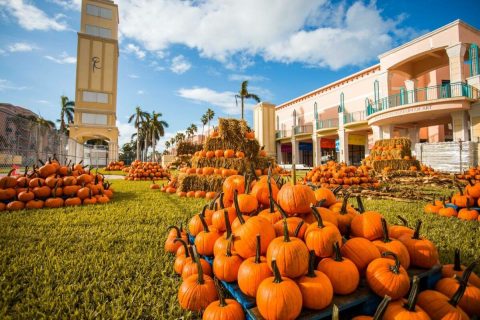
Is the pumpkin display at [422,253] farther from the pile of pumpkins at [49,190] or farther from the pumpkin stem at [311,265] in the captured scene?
the pile of pumpkins at [49,190]

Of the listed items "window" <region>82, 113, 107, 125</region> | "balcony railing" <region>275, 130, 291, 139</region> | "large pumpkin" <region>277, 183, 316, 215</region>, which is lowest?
"large pumpkin" <region>277, 183, 316, 215</region>

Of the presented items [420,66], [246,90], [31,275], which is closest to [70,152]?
[31,275]

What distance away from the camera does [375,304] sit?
140 cm

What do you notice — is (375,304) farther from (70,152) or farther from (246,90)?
(246,90)

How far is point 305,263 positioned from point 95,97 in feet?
122

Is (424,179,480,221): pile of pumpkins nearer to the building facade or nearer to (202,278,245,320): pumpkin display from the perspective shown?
the building facade

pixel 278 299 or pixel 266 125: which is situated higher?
pixel 266 125

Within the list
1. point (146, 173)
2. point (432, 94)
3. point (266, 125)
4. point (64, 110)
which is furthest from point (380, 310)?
point (64, 110)

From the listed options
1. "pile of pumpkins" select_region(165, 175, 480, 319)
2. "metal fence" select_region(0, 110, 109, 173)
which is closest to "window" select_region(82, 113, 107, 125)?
"metal fence" select_region(0, 110, 109, 173)

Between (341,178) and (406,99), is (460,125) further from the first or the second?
(341,178)

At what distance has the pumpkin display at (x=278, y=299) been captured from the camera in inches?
46.1

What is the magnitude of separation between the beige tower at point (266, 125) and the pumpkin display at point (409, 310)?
106ft

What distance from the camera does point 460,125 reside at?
48.0 feet

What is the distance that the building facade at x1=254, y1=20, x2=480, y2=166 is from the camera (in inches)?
572
